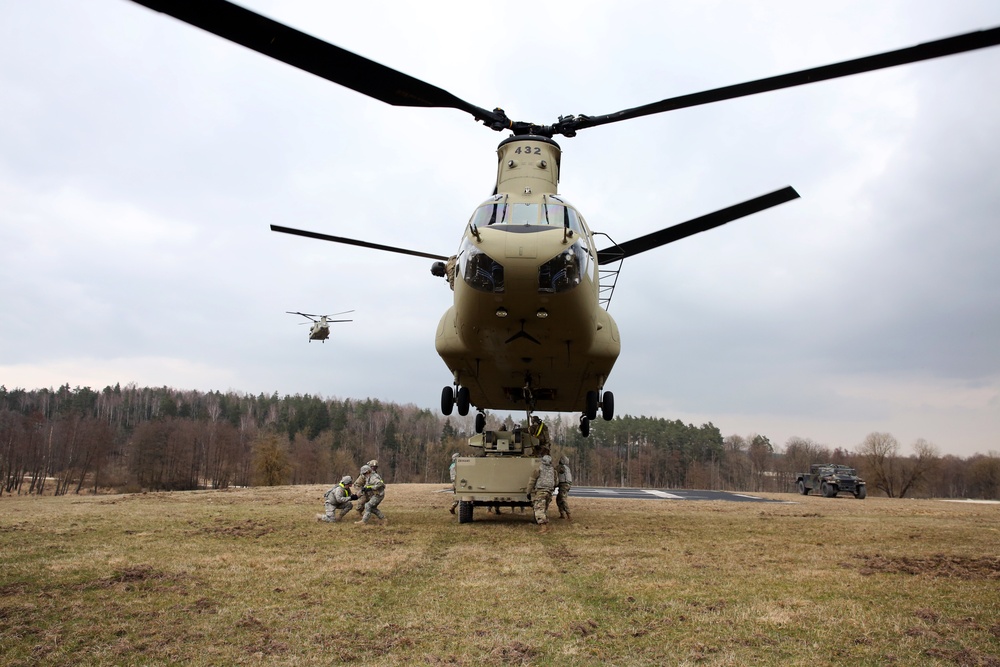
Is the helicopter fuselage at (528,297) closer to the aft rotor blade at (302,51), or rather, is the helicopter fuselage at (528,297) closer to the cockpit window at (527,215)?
the cockpit window at (527,215)

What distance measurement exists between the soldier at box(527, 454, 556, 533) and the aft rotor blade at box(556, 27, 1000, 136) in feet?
22.8

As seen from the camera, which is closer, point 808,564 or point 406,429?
point 808,564

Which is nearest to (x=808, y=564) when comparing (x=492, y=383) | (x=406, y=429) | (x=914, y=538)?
(x=914, y=538)

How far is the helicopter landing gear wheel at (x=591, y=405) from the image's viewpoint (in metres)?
11.7

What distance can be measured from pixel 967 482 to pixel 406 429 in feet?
213

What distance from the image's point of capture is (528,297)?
7953 millimetres

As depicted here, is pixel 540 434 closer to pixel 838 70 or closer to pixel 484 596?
pixel 484 596

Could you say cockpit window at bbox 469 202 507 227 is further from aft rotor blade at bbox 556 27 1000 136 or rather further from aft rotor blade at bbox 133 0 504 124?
aft rotor blade at bbox 556 27 1000 136

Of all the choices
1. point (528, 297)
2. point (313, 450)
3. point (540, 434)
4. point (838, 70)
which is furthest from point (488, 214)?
point (313, 450)

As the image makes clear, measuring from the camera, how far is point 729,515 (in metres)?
14.9

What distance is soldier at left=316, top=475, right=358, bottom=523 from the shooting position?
12.0m

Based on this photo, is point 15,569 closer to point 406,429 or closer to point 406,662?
point 406,662

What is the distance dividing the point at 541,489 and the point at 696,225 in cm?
571

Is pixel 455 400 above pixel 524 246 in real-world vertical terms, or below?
below
